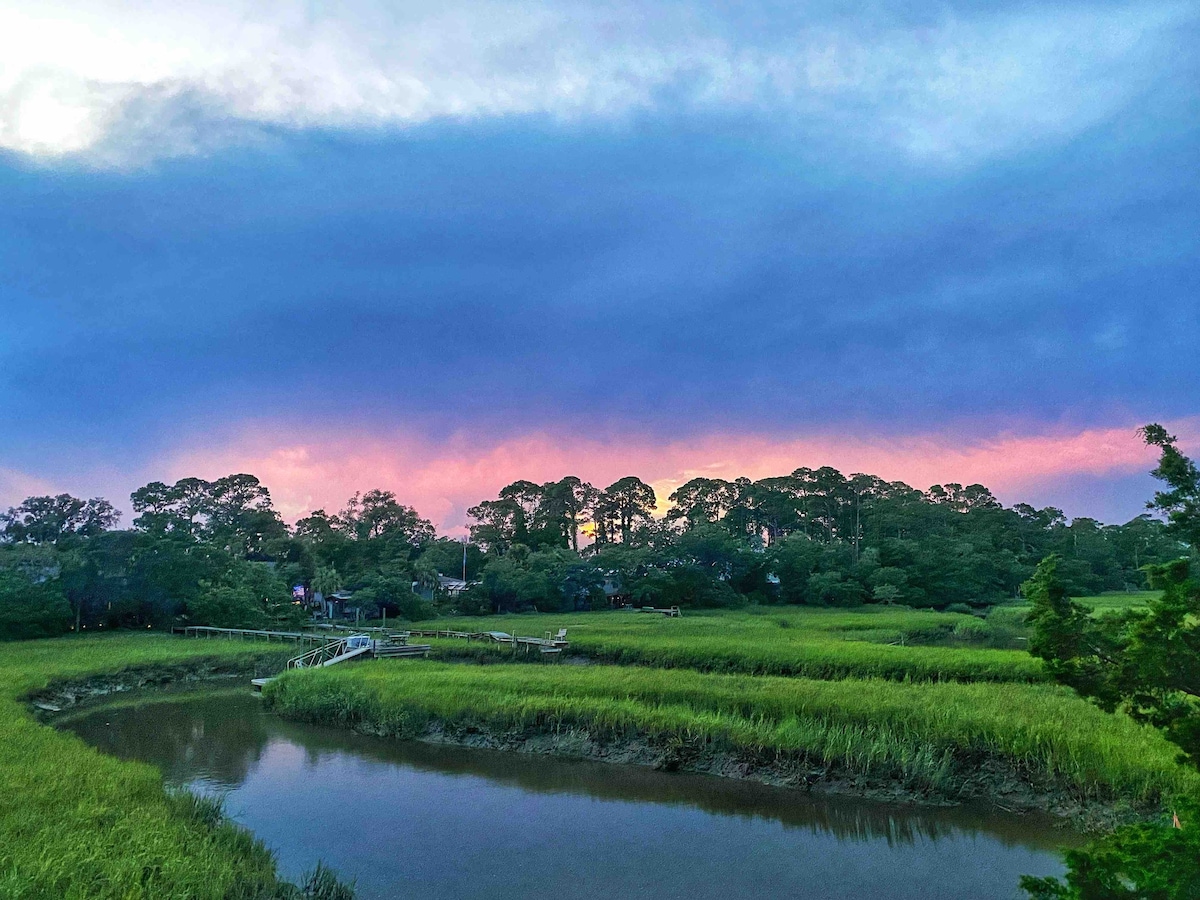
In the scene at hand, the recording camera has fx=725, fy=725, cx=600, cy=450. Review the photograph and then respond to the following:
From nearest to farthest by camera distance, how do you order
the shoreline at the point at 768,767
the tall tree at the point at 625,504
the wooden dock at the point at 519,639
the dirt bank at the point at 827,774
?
the dirt bank at the point at 827,774, the shoreline at the point at 768,767, the wooden dock at the point at 519,639, the tall tree at the point at 625,504

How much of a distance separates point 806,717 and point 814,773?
80.2 inches

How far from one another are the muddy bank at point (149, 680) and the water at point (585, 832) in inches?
335

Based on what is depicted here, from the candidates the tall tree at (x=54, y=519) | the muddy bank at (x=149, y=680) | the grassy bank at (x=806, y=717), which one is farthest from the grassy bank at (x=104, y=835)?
the tall tree at (x=54, y=519)

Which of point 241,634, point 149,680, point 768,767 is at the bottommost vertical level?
point 768,767

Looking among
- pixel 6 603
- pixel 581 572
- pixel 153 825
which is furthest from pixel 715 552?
pixel 153 825

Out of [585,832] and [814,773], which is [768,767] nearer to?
[814,773]

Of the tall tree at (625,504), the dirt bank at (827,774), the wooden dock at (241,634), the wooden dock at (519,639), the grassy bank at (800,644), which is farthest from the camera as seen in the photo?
the tall tree at (625,504)

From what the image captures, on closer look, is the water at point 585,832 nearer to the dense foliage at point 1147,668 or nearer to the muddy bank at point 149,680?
the dense foliage at point 1147,668

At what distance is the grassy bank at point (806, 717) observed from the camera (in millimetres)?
12500

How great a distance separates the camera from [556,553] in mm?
65750

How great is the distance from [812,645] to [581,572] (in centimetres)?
3495

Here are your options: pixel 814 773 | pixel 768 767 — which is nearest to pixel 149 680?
pixel 768 767

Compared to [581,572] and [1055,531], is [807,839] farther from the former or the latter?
[1055,531]

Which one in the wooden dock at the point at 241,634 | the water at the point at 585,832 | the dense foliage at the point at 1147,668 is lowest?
the water at the point at 585,832
